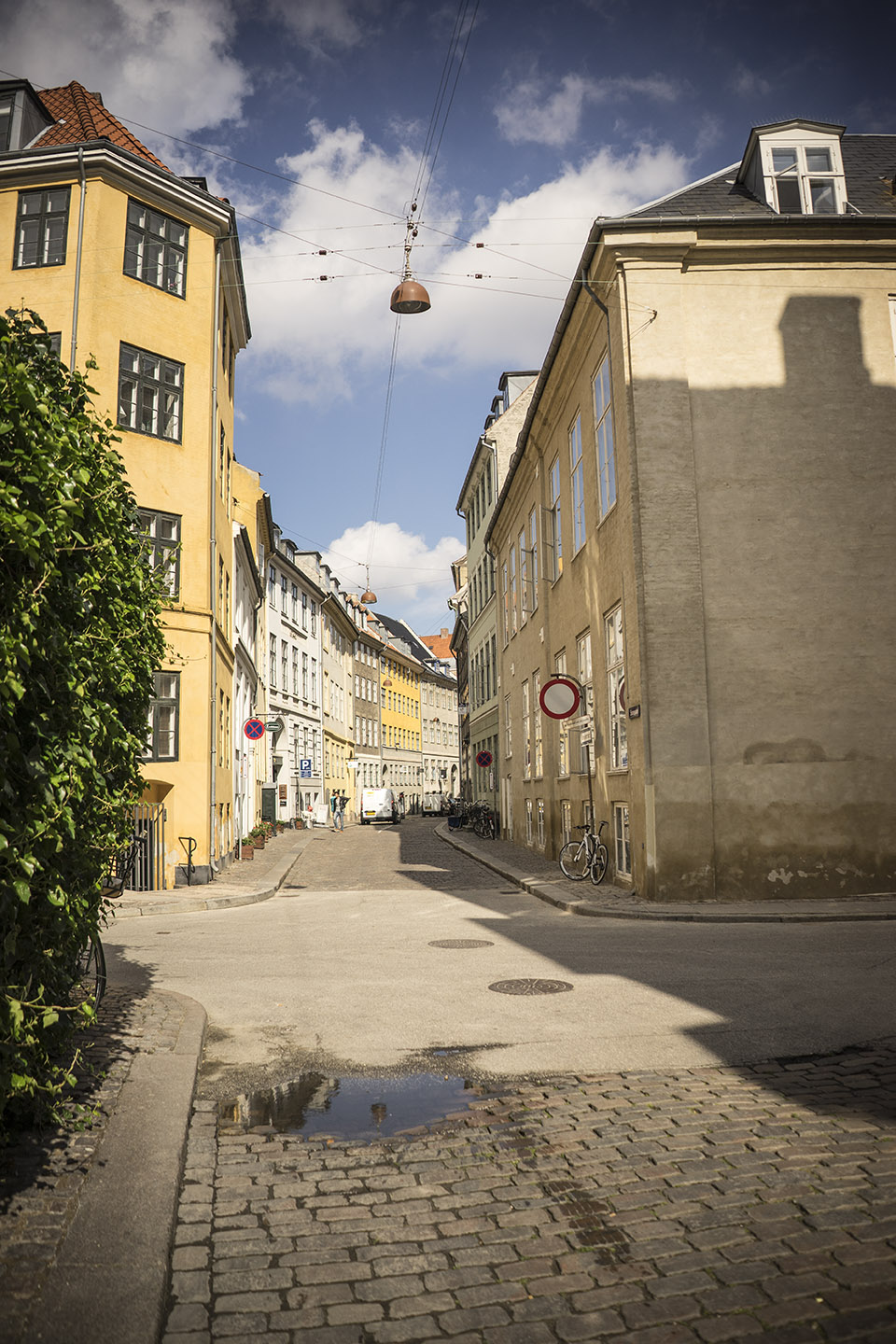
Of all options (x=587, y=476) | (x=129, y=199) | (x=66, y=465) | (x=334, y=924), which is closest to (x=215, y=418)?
(x=129, y=199)

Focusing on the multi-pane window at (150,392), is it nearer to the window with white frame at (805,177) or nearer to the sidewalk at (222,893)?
the sidewalk at (222,893)

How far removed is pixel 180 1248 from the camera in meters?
3.53

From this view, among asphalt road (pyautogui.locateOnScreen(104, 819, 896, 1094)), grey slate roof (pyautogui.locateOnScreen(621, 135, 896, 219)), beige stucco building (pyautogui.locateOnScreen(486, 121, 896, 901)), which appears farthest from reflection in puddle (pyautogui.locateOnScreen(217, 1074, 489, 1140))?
grey slate roof (pyautogui.locateOnScreen(621, 135, 896, 219))

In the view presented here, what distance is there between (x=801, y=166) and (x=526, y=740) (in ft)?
52.6

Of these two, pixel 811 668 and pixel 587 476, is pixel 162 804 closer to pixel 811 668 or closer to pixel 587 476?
pixel 587 476

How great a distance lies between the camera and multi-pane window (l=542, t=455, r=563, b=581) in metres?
23.3

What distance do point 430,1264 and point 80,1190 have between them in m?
1.36

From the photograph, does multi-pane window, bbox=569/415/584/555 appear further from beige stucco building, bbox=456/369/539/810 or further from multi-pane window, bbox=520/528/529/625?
beige stucco building, bbox=456/369/539/810

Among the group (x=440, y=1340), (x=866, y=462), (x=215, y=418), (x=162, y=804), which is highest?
(x=215, y=418)

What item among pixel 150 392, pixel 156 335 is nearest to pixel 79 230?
pixel 156 335

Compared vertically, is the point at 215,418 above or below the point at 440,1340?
above

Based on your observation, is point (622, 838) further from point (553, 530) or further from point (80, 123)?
point (80, 123)

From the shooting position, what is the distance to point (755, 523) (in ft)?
50.8

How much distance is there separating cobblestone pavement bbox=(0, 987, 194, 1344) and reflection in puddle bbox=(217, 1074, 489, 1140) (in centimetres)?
70
